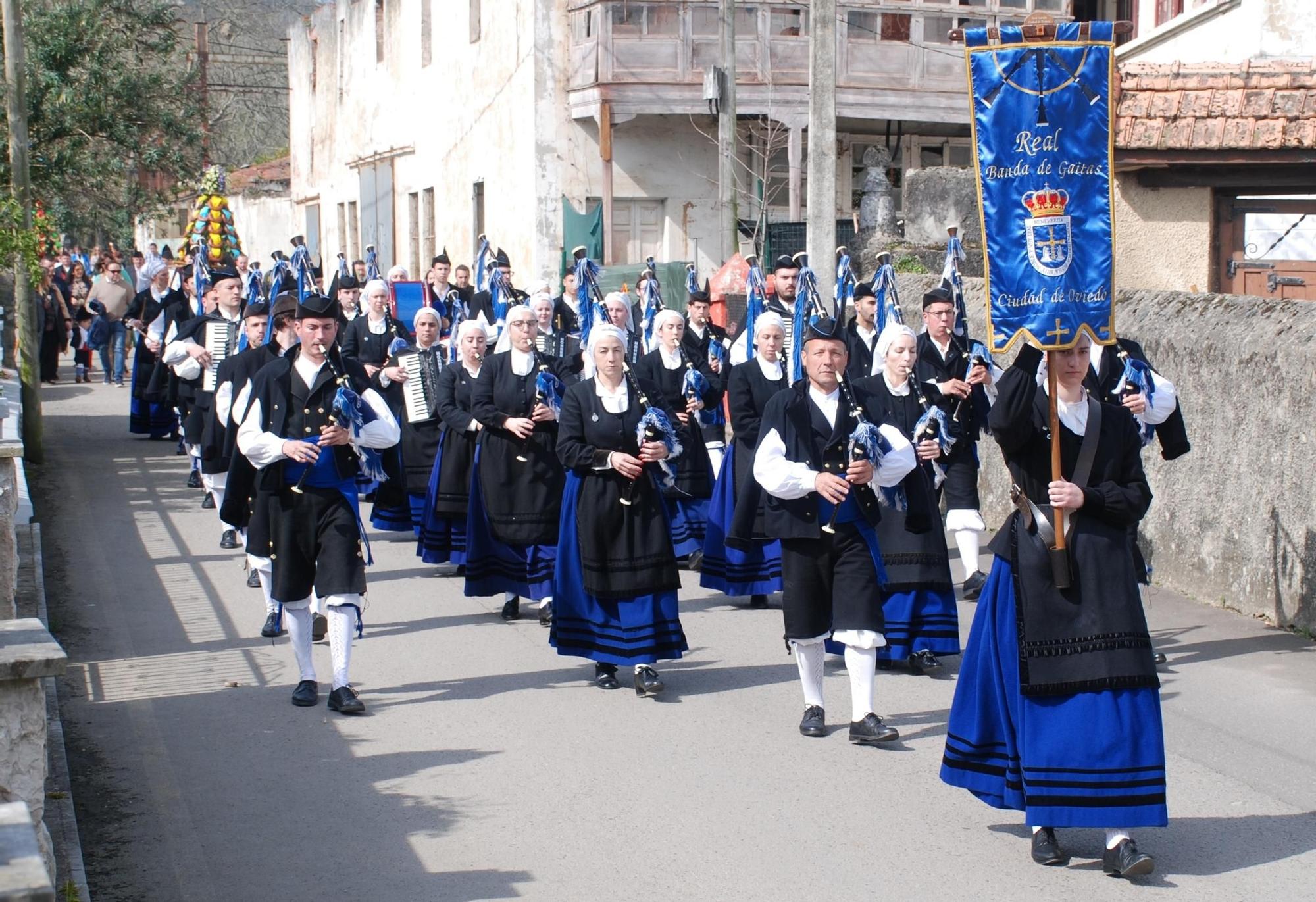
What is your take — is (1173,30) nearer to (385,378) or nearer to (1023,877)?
(385,378)

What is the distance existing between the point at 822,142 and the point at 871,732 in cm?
769

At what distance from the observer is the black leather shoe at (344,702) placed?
757 centimetres

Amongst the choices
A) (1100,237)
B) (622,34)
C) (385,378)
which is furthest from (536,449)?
(622,34)

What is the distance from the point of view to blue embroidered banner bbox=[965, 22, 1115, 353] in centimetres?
561

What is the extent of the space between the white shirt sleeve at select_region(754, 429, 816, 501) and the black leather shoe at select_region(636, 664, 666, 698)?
135 cm

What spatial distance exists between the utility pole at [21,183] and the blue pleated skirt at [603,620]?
325 inches

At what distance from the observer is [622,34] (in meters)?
24.4

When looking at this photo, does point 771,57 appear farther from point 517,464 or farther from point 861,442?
point 861,442

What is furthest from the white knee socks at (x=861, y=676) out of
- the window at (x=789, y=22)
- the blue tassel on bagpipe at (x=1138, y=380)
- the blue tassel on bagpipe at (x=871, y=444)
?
the window at (x=789, y=22)

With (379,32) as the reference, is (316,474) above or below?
below

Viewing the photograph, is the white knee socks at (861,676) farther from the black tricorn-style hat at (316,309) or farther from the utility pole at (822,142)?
the utility pole at (822,142)

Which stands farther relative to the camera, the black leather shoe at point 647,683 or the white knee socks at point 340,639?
the black leather shoe at point 647,683

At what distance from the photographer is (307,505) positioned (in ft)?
25.4

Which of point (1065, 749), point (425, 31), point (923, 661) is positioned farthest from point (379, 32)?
point (1065, 749)
